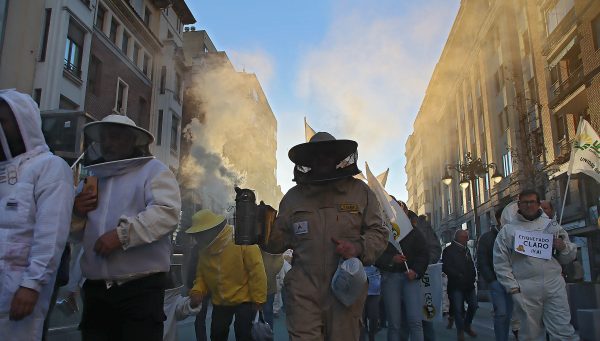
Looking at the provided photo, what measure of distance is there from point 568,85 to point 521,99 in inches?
112

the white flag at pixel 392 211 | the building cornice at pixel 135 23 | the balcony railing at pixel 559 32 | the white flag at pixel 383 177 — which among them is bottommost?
the white flag at pixel 392 211

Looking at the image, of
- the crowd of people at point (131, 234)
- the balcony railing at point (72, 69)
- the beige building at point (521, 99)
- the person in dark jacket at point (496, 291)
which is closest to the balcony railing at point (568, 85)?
the beige building at point (521, 99)

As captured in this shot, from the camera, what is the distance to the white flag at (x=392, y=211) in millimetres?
5051

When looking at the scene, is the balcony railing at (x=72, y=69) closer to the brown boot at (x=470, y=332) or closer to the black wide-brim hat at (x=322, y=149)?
the brown boot at (x=470, y=332)

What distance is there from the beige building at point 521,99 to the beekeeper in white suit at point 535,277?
11.5m

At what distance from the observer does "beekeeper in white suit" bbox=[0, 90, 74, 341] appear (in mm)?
2176

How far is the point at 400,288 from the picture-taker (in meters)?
5.25

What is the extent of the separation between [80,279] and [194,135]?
2911 centimetres

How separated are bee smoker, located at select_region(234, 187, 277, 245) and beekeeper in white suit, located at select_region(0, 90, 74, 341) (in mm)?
1361

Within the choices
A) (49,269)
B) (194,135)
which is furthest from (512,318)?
(194,135)

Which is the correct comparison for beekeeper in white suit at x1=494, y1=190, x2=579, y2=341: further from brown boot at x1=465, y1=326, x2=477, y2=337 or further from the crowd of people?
brown boot at x1=465, y1=326, x2=477, y2=337

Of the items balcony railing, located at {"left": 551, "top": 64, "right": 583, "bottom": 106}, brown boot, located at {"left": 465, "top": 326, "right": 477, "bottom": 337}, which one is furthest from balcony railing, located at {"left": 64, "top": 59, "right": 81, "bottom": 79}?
balcony railing, located at {"left": 551, "top": 64, "right": 583, "bottom": 106}

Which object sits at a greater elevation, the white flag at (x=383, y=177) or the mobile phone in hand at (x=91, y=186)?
the white flag at (x=383, y=177)

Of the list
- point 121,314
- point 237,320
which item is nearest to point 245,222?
point 237,320
